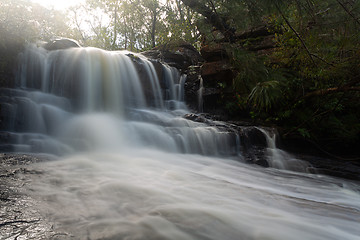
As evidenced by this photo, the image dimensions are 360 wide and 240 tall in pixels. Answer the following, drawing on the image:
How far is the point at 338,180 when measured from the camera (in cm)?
430

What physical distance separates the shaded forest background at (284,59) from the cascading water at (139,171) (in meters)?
1.35

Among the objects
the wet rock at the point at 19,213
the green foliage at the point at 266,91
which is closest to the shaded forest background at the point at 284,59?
the green foliage at the point at 266,91

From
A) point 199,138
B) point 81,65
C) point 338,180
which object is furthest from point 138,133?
point 338,180

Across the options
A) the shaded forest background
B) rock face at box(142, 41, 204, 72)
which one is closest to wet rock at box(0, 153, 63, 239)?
the shaded forest background

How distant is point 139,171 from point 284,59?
17.0 feet

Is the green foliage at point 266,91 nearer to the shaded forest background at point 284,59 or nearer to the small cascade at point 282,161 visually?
the shaded forest background at point 284,59

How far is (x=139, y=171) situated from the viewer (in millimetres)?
3160

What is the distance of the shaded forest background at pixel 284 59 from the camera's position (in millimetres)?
3057

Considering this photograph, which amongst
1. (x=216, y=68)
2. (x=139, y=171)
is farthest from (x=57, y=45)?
(x=139, y=171)

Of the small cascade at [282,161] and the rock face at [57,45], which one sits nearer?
the small cascade at [282,161]

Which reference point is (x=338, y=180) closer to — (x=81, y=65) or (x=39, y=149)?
(x=39, y=149)

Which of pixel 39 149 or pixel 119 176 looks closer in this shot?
pixel 119 176

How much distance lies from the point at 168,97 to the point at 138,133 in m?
4.33

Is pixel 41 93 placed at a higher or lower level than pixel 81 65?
lower
